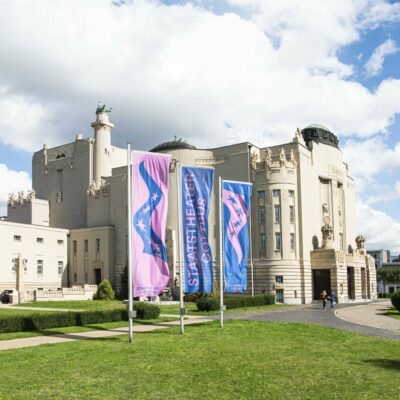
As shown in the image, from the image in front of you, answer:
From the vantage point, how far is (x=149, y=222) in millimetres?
25422

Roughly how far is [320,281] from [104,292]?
29.1m

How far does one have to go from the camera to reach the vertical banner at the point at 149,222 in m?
24.8

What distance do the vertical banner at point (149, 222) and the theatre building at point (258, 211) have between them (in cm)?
4057

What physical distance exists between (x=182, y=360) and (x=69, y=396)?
5.93 meters

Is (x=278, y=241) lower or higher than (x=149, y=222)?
higher

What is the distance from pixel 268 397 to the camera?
513 inches

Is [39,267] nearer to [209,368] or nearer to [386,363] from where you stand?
[209,368]

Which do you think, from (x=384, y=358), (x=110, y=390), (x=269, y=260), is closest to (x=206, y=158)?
(x=269, y=260)

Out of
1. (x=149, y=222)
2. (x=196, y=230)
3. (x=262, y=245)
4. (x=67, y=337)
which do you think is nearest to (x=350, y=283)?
(x=262, y=245)

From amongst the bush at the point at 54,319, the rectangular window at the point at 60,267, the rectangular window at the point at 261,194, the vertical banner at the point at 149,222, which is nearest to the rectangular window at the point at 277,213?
the rectangular window at the point at 261,194

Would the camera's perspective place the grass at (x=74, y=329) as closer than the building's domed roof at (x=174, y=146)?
Yes

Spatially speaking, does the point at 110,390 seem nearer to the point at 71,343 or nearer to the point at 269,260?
the point at 71,343

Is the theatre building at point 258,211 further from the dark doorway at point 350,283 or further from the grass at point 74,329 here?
the grass at point 74,329

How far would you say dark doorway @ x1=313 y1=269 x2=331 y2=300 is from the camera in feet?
219
